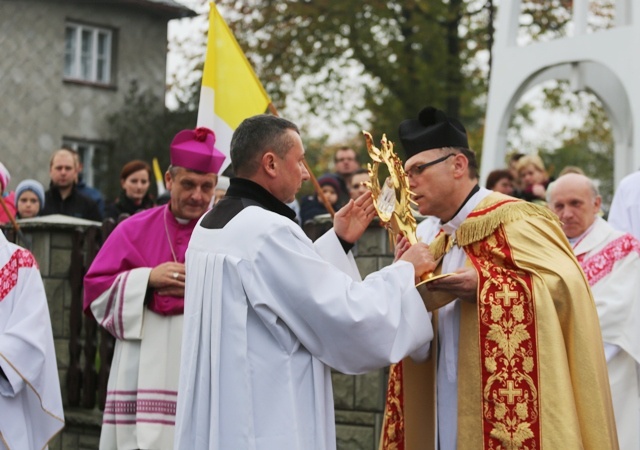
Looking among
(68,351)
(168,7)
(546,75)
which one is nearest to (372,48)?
(168,7)

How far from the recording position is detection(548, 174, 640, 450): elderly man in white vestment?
284 inches

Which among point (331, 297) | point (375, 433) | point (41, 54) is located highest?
point (41, 54)

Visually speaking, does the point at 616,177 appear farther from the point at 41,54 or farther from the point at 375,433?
the point at 41,54

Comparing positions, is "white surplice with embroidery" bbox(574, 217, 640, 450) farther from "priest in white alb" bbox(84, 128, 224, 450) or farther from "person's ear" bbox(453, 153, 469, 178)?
"priest in white alb" bbox(84, 128, 224, 450)

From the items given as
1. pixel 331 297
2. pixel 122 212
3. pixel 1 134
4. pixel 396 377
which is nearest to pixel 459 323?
pixel 396 377

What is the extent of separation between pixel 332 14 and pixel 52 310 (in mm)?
15914

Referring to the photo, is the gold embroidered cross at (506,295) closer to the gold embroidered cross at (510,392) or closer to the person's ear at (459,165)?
the gold embroidered cross at (510,392)

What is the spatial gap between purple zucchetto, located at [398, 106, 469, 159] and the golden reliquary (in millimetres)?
233

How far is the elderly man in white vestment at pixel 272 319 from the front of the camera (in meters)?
5.02

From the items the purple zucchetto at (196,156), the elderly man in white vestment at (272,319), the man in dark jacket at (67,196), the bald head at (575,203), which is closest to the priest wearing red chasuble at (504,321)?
the elderly man in white vestment at (272,319)

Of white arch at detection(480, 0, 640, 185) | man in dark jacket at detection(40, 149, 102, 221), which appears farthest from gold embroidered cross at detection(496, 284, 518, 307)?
white arch at detection(480, 0, 640, 185)

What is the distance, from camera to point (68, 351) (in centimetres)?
903

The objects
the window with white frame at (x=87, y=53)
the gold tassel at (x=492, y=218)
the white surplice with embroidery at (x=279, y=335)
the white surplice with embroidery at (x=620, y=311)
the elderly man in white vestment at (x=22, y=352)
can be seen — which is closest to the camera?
the white surplice with embroidery at (x=279, y=335)

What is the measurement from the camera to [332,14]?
24.1 m
